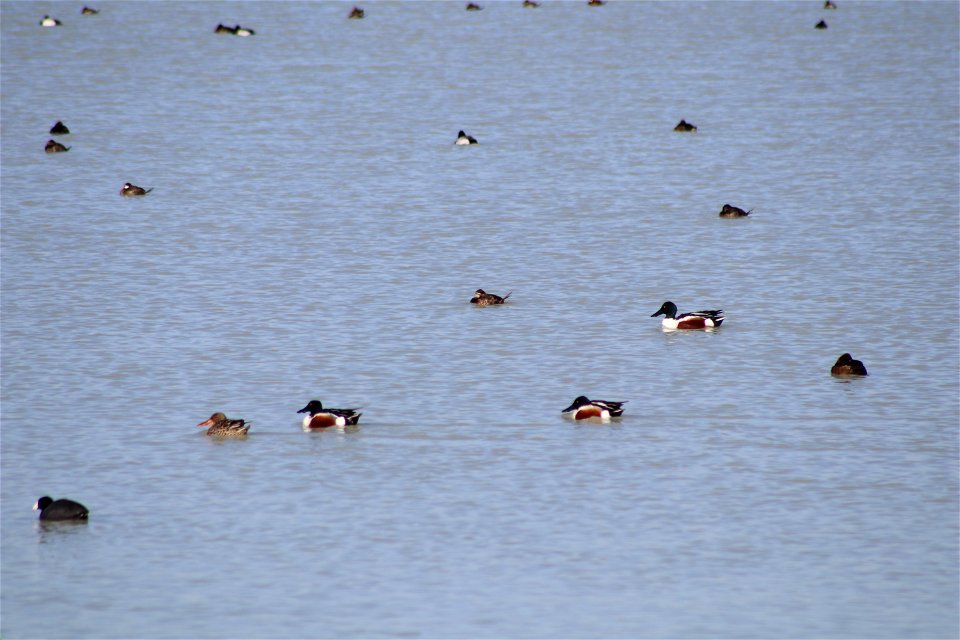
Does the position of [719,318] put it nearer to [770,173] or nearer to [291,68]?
[770,173]

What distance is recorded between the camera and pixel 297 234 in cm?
3322

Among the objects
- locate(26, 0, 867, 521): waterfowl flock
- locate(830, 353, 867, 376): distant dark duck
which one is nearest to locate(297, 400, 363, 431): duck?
locate(26, 0, 867, 521): waterfowl flock

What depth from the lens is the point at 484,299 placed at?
84.8ft

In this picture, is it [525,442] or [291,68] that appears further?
[291,68]

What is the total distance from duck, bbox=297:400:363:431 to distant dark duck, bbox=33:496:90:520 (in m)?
3.70

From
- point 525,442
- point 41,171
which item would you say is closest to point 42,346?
point 525,442

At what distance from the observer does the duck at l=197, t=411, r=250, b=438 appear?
730 inches

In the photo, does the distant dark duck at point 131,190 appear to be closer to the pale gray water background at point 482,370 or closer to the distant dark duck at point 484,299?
the pale gray water background at point 482,370

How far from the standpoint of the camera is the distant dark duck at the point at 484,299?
2580cm

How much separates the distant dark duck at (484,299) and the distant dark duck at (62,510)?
1109cm

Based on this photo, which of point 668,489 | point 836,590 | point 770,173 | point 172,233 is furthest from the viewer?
point 770,173

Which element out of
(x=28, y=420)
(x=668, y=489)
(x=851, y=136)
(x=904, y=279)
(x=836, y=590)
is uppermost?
(x=851, y=136)

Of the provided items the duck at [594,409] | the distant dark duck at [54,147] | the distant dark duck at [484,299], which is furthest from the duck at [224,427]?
the distant dark duck at [54,147]

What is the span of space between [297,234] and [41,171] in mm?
10829
